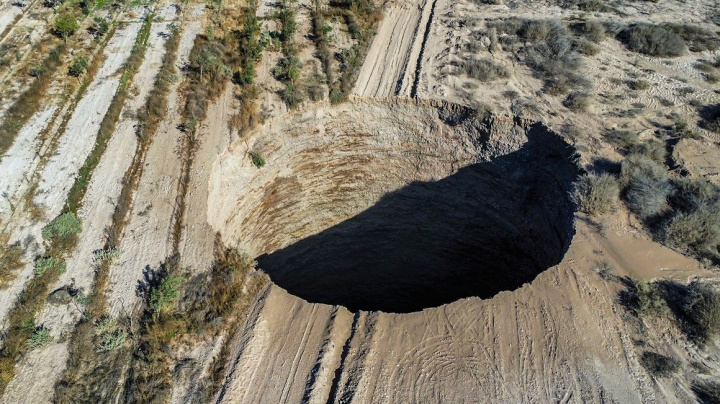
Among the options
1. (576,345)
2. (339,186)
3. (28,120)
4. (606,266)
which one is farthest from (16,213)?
(606,266)

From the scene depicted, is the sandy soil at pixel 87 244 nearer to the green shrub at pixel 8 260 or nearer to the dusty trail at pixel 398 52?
the green shrub at pixel 8 260

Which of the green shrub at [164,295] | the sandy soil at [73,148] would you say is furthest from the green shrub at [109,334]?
the sandy soil at [73,148]

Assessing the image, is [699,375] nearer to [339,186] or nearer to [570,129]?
[570,129]

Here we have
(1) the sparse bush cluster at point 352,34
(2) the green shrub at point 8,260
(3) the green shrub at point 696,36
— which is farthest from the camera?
(3) the green shrub at point 696,36

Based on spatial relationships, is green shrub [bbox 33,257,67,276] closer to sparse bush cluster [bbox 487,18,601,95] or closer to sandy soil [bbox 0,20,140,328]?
sandy soil [bbox 0,20,140,328]

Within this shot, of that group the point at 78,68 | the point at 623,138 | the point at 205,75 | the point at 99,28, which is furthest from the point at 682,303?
the point at 99,28

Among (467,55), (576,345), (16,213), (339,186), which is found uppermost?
(467,55)
